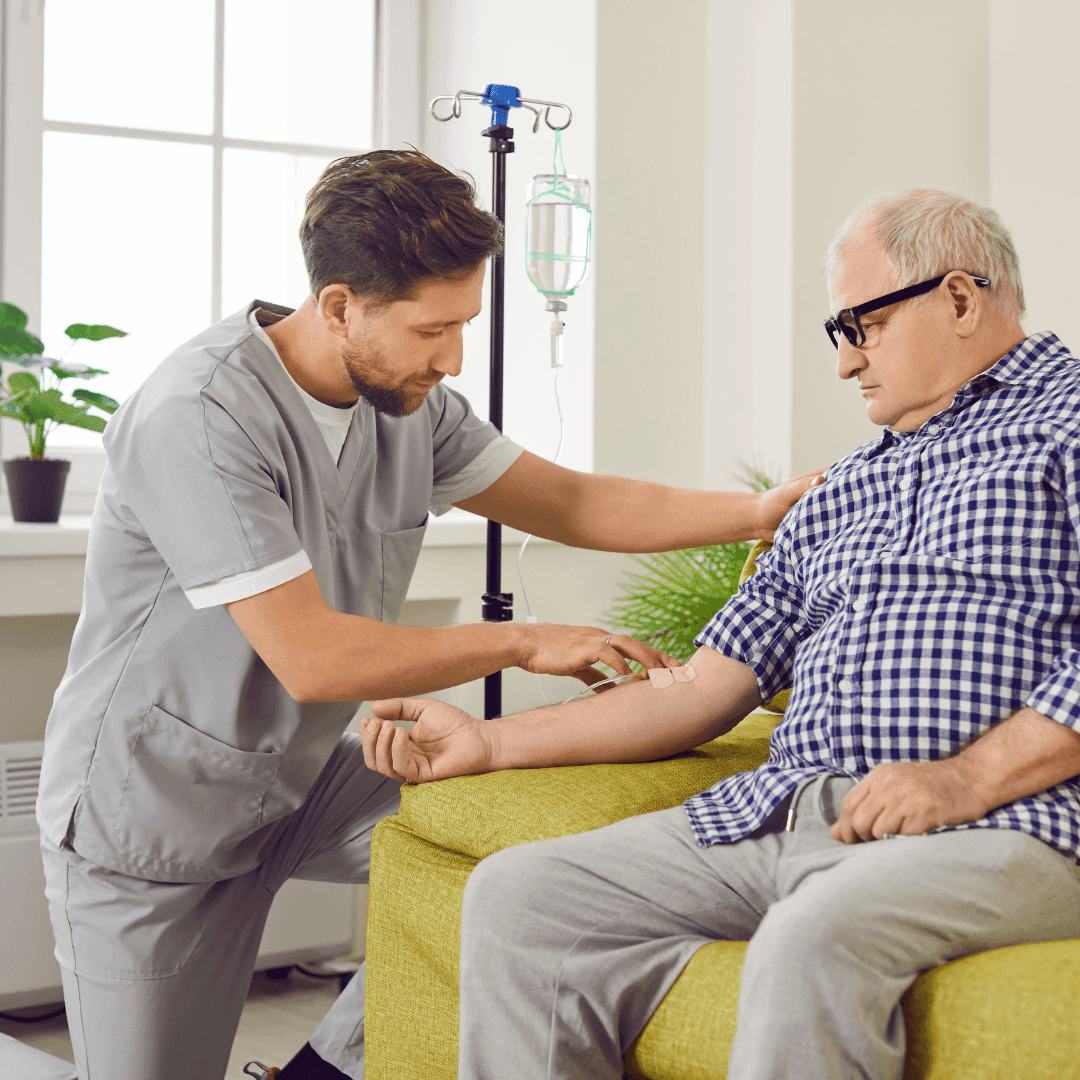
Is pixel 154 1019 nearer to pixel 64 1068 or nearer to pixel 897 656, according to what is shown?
pixel 64 1068

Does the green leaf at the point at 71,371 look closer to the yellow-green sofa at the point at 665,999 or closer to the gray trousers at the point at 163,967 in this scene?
the gray trousers at the point at 163,967

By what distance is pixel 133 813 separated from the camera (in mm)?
1335

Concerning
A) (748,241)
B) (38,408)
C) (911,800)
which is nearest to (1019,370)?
(911,800)

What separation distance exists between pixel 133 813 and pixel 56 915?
18 cm

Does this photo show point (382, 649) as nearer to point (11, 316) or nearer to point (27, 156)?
point (11, 316)

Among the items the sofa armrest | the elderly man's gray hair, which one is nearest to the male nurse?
the sofa armrest

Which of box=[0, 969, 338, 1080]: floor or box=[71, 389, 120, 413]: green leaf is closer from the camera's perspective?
box=[0, 969, 338, 1080]: floor

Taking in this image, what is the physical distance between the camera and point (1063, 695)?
1046 mm

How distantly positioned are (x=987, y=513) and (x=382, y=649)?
0.66 m

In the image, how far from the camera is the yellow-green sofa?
86cm

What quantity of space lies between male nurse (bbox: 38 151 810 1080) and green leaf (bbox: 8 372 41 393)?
29.9 inches

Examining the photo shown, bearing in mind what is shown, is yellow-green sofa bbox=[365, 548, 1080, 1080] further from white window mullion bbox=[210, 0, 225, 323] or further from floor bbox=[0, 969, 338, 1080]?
white window mullion bbox=[210, 0, 225, 323]

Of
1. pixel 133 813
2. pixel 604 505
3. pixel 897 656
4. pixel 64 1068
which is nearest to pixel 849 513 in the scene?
pixel 897 656

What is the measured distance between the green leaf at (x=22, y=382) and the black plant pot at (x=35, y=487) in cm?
13
